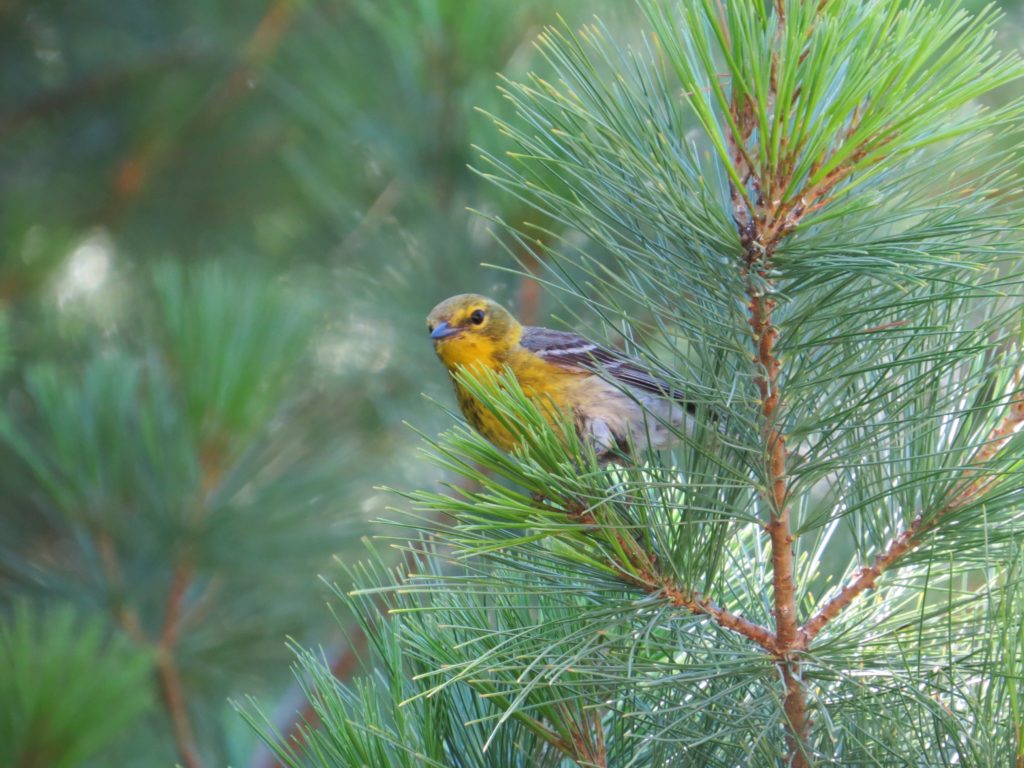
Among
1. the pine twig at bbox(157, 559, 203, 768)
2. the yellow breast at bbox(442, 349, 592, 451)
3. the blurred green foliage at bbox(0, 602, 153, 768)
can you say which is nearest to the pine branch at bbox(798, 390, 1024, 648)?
the yellow breast at bbox(442, 349, 592, 451)

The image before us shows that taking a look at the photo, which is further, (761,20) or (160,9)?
(160,9)

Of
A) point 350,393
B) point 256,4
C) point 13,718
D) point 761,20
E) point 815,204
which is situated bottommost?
point 13,718

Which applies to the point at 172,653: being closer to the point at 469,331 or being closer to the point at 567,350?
the point at 469,331

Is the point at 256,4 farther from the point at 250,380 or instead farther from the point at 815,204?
the point at 815,204

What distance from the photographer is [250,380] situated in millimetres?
2629

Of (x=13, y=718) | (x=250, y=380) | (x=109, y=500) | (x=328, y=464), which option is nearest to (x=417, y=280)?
(x=328, y=464)

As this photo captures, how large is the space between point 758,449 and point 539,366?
1.24 m

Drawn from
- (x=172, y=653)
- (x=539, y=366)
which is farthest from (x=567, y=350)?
(x=172, y=653)

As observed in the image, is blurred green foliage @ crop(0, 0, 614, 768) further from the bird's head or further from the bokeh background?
the bird's head

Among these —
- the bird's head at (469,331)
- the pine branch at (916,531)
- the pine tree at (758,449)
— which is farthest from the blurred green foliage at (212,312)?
the pine branch at (916,531)

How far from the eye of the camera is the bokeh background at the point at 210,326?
104 inches

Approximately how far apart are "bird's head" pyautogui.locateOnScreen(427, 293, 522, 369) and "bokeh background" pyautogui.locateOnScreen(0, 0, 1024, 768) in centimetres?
20

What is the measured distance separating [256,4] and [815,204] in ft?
12.1

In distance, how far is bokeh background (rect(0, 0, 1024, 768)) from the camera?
2.63 metres
